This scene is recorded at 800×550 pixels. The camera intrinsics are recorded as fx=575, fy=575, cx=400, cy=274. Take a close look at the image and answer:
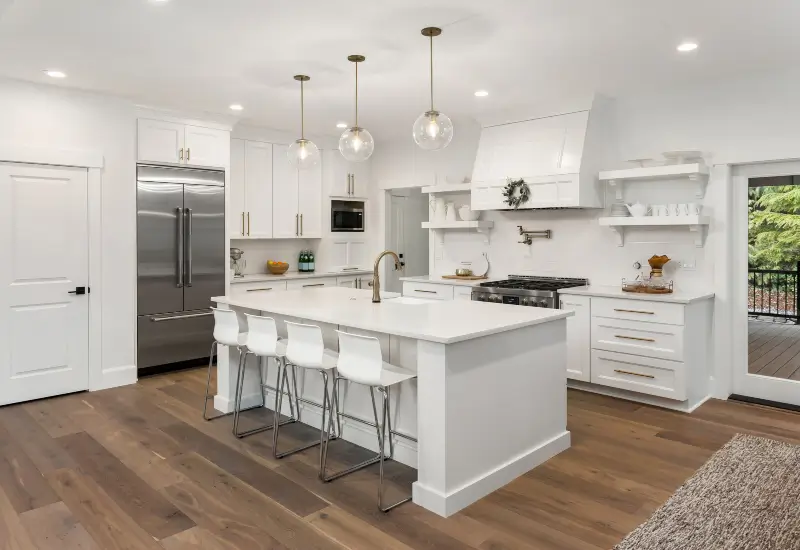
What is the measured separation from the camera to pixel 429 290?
6.30 meters

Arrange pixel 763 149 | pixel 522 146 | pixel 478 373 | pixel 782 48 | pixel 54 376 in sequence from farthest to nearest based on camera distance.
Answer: pixel 522 146 → pixel 54 376 → pixel 763 149 → pixel 782 48 → pixel 478 373

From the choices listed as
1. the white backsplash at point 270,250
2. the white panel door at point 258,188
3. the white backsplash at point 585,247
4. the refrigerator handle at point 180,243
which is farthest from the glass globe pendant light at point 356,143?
→ the white backsplash at point 270,250

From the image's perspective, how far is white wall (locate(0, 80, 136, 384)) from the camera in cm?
476

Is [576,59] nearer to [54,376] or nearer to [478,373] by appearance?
[478,373]

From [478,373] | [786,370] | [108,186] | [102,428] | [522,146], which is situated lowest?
[102,428]

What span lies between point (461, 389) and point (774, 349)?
3226mm

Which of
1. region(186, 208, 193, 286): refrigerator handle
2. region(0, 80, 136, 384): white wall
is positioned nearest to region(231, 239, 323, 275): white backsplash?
region(186, 208, 193, 286): refrigerator handle

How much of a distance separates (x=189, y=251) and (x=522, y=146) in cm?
342

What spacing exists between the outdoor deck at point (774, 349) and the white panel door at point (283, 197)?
480 centimetres

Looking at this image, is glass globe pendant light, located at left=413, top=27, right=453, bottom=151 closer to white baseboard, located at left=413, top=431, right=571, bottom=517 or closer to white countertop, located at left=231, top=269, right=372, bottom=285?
white baseboard, located at left=413, top=431, right=571, bottom=517

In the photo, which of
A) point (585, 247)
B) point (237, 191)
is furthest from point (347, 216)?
point (585, 247)

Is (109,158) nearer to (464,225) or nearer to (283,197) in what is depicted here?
(283,197)

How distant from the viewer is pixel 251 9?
320 cm

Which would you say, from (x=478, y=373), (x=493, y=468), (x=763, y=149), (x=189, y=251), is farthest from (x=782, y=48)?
(x=189, y=251)
